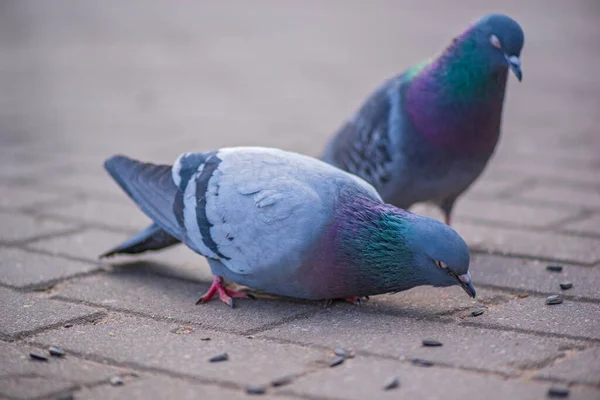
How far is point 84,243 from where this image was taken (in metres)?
4.21

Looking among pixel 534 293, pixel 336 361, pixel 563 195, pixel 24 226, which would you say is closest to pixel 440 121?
pixel 534 293

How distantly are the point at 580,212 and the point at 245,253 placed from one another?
2.27 metres

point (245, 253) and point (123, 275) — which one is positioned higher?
point (245, 253)

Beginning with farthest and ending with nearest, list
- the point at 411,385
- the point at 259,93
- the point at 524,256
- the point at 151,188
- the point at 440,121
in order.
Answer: the point at 259,93 → the point at 524,256 → the point at 440,121 → the point at 151,188 → the point at 411,385

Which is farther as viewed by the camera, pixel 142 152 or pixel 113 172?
pixel 142 152

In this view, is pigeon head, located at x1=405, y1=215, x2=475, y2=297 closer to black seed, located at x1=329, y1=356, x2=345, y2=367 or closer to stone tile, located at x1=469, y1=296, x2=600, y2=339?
stone tile, located at x1=469, y1=296, x2=600, y2=339

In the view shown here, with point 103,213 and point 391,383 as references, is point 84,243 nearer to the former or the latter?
point 103,213

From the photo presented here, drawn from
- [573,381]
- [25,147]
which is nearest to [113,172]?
[573,381]

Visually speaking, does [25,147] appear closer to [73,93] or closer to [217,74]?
[73,93]

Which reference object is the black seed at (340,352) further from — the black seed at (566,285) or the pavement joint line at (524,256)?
the pavement joint line at (524,256)

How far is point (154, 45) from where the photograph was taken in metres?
11.4

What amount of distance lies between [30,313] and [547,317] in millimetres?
1795

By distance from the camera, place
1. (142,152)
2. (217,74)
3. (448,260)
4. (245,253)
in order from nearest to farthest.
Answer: (448,260)
(245,253)
(142,152)
(217,74)

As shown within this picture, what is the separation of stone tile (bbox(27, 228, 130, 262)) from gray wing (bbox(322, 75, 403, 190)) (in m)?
1.10
